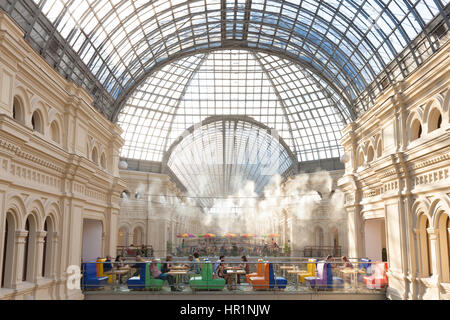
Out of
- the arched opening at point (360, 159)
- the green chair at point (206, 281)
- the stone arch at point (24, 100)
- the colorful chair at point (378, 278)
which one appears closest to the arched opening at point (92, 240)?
the green chair at point (206, 281)

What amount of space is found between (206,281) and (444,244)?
1077cm

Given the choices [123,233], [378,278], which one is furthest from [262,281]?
[123,233]

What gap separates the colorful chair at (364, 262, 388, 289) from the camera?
850 inches

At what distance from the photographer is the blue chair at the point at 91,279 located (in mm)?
20906

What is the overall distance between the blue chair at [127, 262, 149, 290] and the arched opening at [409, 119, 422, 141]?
572 inches

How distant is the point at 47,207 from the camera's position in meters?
19.5

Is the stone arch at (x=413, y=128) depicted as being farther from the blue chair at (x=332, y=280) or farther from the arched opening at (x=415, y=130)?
the blue chair at (x=332, y=280)

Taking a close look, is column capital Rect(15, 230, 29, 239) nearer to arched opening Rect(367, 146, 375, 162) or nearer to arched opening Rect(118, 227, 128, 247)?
arched opening Rect(367, 146, 375, 162)

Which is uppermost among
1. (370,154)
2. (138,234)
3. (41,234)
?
(370,154)

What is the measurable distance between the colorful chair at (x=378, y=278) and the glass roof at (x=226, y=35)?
10665 mm

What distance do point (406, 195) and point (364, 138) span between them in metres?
8.86

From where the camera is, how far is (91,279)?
21062mm

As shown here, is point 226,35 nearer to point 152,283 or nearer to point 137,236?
point 152,283

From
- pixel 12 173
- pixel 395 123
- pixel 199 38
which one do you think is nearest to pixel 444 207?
pixel 395 123
